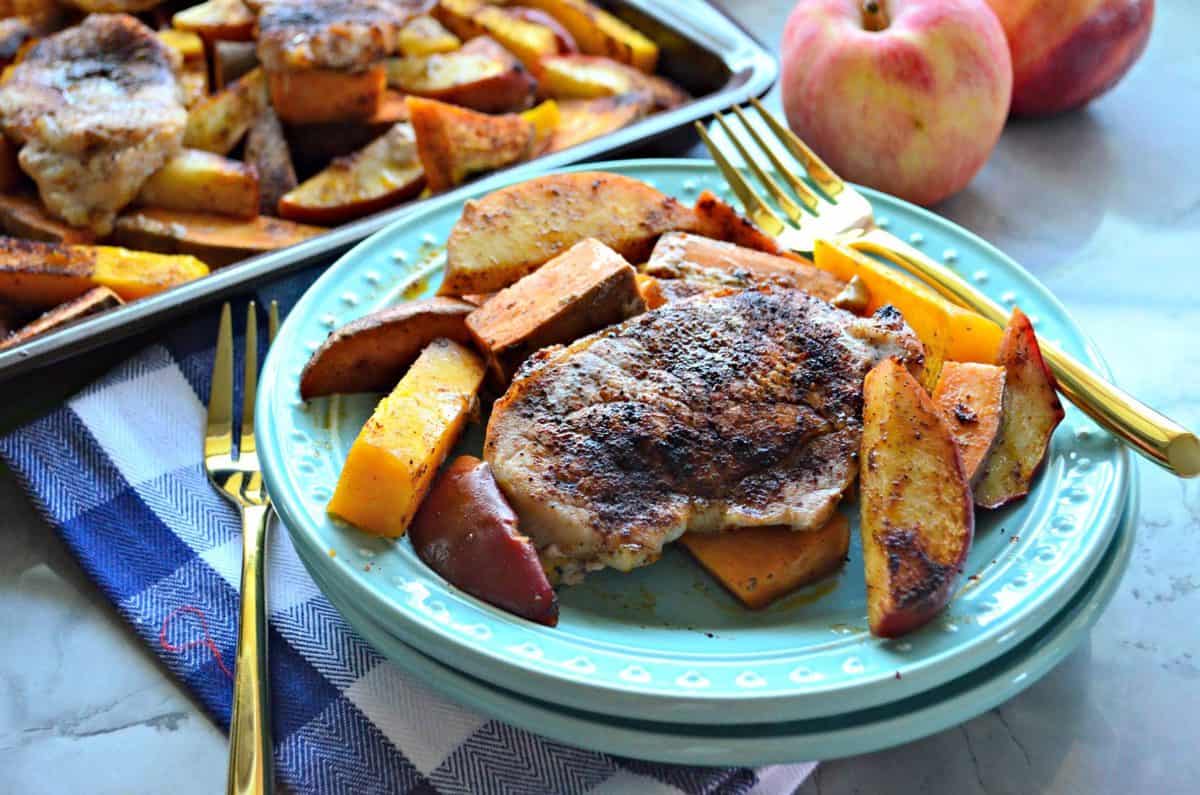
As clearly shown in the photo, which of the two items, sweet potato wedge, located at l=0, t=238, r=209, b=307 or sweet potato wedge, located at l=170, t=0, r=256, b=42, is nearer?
sweet potato wedge, located at l=0, t=238, r=209, b=307

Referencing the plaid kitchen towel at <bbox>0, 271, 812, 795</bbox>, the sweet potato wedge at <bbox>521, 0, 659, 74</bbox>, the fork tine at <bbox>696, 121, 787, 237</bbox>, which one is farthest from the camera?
the sweet potato wedge at <bbox>521, 0, 659, 74</bbox>

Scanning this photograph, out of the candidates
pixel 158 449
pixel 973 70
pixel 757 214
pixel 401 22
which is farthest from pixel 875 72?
pixel 158 449

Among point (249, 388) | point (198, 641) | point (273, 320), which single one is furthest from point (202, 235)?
point (198, 641)

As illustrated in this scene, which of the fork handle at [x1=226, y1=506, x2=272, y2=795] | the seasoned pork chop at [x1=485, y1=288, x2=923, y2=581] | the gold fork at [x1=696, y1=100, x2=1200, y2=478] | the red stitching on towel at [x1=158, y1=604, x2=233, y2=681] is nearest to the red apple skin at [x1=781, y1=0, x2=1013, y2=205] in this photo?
the gold fork at [x1=696, y1=100, x2=1200, y2=478]

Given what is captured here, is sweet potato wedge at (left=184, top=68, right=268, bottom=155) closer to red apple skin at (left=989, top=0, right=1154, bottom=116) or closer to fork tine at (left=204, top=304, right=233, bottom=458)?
fork tine at (left=204, top=304, right=233, bottom=458)

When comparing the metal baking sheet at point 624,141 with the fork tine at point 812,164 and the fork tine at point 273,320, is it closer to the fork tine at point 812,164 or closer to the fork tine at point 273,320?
the fork tine at point 273,320

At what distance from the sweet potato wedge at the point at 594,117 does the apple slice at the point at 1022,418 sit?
988 mm

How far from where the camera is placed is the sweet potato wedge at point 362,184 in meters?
1.88

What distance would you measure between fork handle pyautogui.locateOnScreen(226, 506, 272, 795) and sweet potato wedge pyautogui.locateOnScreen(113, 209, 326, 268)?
2.03ft

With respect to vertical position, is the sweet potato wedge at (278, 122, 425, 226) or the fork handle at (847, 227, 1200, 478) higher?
the fork handle at (847, 227, 1200, 478)

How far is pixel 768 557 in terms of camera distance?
3.68 feet

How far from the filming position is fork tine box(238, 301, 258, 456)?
1.45m

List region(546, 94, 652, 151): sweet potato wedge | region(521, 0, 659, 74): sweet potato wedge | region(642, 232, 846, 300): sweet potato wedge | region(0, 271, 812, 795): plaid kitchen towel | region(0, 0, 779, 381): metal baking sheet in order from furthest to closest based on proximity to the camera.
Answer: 1. region(521, 0, 659, 74): sweet potato wedge
2. region(546, 94, 652, 151): sweet potato wedge
3. region(0, 0, 779, 381): metal baking sheet
4. region(642, 232, 846, 300): sweet potato wedge
5. region(0, 271, 812, 795): plaid kitchen towel

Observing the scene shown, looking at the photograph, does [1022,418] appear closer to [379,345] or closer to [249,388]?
[379,345]
